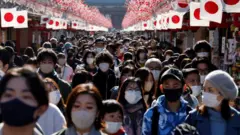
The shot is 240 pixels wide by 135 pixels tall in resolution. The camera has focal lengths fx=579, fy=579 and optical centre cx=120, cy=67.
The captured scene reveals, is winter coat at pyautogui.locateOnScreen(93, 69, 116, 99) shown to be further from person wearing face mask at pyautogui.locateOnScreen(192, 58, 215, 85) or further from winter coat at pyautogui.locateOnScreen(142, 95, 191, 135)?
winter coat at pyautogui.locateOnScreen(142, 95, 191, 135)

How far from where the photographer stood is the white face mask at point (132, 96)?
241 inches

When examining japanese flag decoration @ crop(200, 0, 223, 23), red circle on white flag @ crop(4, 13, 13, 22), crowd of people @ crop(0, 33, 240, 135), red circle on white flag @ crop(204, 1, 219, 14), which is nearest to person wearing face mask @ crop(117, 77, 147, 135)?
crowd of people @ crop(0, 33, 240, 135)

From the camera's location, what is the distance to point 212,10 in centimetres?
1016

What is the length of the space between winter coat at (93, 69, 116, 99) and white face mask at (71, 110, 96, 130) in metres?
4.93

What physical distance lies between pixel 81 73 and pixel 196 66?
5.78 ft

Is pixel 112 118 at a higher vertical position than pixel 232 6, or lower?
lower

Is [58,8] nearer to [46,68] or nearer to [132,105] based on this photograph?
[46,68]

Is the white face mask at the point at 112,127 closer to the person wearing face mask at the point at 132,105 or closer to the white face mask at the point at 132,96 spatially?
the person wearing face mask at the point at 132,105

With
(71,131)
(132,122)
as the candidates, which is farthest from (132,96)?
(71,131)

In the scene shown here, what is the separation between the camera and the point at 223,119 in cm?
454

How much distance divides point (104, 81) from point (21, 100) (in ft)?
19.9

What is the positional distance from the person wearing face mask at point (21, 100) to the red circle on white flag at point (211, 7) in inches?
287

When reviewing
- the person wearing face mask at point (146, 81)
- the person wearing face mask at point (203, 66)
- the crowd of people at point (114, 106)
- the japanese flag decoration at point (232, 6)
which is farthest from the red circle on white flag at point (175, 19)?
the person wearing face mask at point (146, 81)

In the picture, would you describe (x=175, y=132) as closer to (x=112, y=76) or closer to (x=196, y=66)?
(x=196, y=66)
